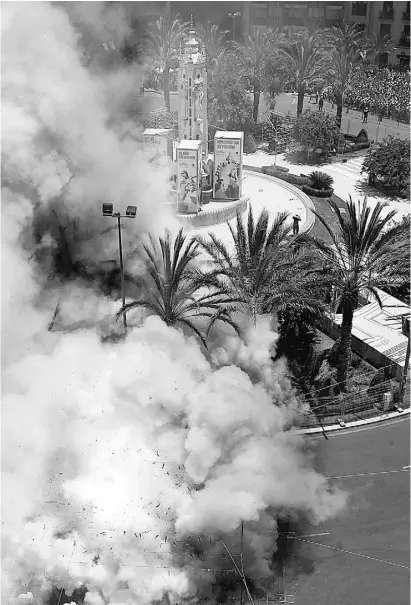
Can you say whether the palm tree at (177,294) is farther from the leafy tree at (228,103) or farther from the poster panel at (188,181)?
the leafy tree at (228,103)

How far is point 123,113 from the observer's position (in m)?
32.5

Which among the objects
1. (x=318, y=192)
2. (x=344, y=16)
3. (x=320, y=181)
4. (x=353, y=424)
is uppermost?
(x=344, y=16)

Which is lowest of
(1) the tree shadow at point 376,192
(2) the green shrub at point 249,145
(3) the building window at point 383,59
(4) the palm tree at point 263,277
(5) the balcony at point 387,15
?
(1) the tree shadow at point 376,192

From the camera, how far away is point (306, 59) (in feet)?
146

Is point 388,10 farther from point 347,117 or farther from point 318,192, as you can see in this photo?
point 318,192

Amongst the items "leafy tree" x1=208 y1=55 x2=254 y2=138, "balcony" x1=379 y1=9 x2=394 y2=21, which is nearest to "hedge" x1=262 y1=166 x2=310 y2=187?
"leafy tree" x1=208 y1=55 x2=254 y2=138

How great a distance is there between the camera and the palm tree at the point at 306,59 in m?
44.5

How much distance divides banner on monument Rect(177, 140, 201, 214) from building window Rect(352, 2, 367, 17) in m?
42.9

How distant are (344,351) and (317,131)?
→ 23554 millimetres

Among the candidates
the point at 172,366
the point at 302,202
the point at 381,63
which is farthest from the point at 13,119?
the point at 381,63

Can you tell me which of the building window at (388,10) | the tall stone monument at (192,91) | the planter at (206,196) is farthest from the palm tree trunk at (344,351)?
the building window at (388,10)

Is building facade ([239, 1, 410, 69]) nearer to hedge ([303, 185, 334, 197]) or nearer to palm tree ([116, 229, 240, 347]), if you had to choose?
hedge ([303, 185, 334, 197])

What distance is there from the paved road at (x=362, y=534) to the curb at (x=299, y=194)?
13.7 meters

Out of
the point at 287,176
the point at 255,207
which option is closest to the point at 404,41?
the point at 287,176
